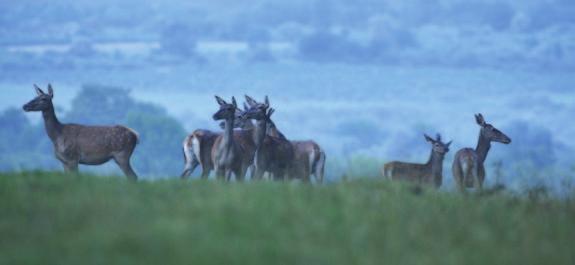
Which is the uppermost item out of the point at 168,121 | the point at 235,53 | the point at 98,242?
the point at 235,53

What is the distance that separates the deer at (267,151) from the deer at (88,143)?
72.0 inches

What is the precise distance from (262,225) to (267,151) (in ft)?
28.0

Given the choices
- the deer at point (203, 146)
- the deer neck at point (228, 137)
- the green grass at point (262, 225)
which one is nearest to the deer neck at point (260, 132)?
the deer at point (203, 146)

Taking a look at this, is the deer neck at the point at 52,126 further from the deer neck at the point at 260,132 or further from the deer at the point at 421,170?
the deer at the point at 421,170

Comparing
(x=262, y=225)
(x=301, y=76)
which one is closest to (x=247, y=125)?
(x=262, y=225)

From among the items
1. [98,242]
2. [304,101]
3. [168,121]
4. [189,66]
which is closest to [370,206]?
[98,242]

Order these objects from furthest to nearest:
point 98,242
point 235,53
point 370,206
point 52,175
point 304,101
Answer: point 235,53 < point 304,101 < point 52,175 < point 370,206 < point 98,242

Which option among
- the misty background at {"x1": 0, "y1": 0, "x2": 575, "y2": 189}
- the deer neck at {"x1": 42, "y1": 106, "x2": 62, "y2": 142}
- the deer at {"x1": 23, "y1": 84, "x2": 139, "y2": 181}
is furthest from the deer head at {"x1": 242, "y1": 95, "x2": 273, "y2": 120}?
the misty background at {"x1": 0, "y1": 0, "x2": 575, "y2": 189}

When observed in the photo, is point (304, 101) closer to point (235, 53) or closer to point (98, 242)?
point (235, 53)

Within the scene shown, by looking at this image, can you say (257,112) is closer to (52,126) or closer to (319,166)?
(319,166)

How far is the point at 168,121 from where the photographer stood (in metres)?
95.8

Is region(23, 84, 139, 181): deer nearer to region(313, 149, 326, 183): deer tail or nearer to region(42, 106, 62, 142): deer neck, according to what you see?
region(42, 106, 62, 142): deer neck

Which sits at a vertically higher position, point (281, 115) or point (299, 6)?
point (299, 6)

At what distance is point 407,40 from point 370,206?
95.5m
